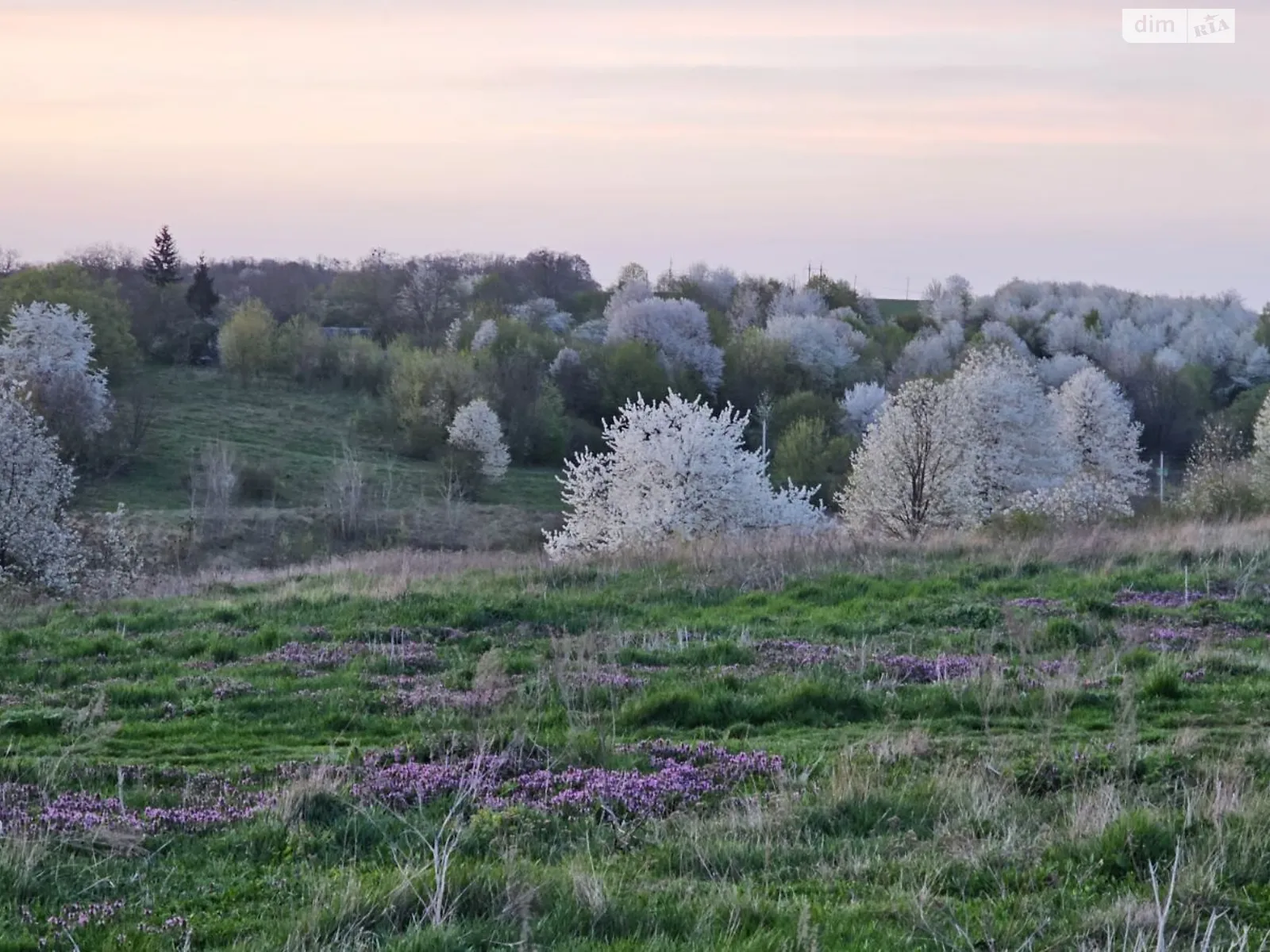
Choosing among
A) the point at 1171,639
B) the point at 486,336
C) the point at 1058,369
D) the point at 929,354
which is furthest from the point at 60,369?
the point at 1058,369

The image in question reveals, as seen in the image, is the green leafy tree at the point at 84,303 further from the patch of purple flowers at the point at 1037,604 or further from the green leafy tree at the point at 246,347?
the patch of purple flowers at the point at 1037,604

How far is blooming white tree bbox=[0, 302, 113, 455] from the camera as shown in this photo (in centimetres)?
6284

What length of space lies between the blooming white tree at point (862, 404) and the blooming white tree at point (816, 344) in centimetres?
1041

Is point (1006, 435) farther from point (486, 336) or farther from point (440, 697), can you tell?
point (486, 336)

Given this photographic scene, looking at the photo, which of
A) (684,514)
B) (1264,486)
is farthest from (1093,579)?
(1264,486)

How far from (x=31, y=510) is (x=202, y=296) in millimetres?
77353

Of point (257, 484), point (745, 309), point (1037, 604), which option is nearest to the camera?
point (1037, 604)

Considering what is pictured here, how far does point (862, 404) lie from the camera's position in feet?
279

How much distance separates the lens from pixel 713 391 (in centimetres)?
9575

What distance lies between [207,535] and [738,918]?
55842mm

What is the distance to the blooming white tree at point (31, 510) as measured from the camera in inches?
1164

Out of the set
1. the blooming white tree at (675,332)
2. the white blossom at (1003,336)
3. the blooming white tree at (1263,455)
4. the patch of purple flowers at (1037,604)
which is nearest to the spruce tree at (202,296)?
the blooming white tree at (675,332)

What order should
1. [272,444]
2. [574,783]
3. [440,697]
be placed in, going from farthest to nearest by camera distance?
1. [272,444]
2. [440,697]
3. [574,783]

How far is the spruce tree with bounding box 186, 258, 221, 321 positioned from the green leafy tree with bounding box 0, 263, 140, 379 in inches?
624
